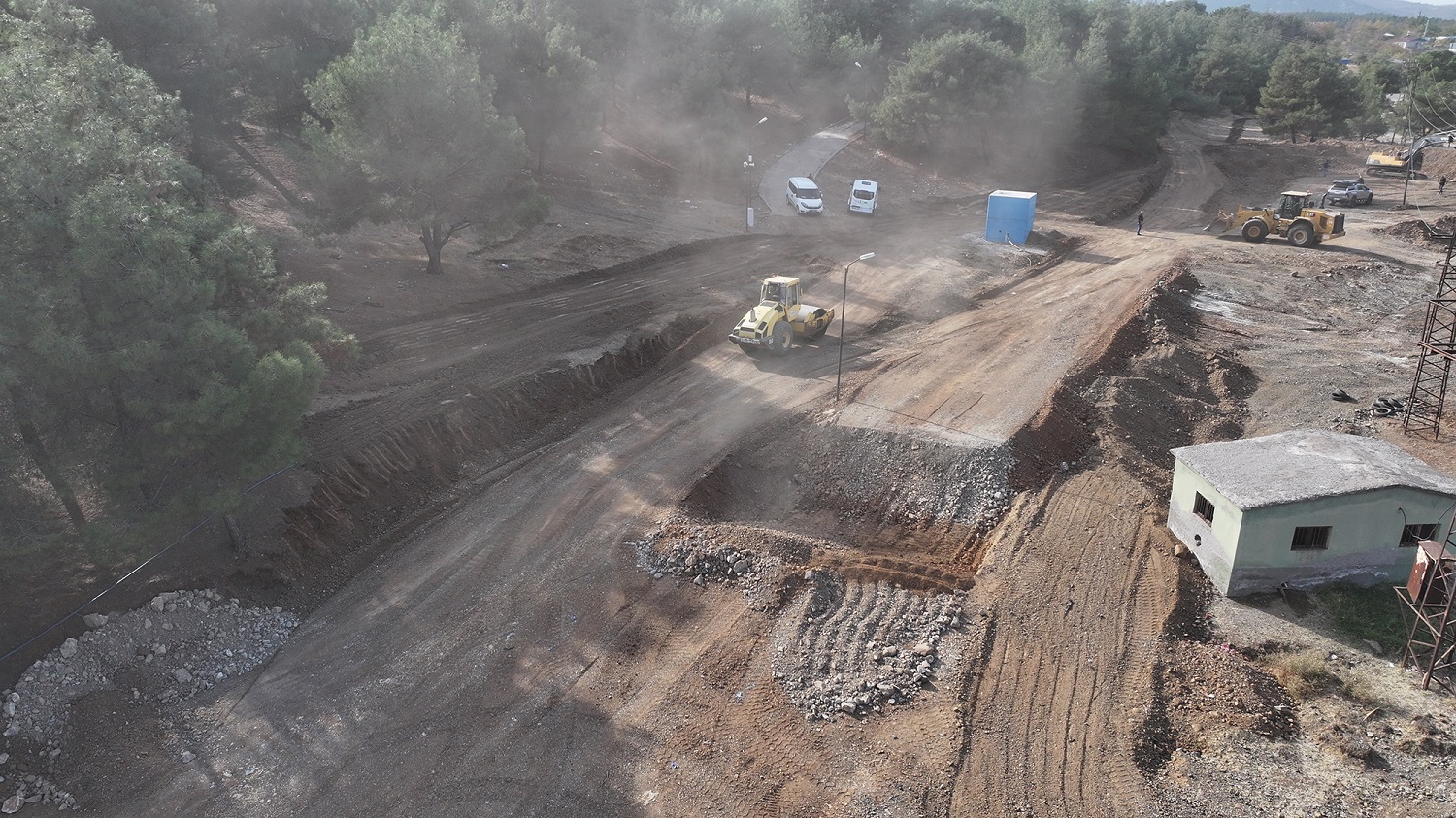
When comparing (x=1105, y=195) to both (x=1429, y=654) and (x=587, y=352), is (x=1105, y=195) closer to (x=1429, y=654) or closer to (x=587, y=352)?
(x=587, y=352)

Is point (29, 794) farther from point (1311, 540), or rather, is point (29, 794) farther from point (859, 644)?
point (1311, 540)

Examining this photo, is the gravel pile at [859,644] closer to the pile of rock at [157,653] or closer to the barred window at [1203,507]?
the barred window at [1203,507]

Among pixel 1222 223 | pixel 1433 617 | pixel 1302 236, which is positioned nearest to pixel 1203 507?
pixel 1433 617

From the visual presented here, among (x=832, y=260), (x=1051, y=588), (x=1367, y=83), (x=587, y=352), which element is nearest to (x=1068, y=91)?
(x=832, y=260)

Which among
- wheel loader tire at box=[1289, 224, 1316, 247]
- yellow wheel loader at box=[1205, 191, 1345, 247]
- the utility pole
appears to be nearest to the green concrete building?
wheel loader tire at box=[1289, 224, 1316, 247]

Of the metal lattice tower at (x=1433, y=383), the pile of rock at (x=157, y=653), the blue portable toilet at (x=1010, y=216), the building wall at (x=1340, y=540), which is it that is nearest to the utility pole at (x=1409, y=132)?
the blue portable toilet at (x=1010, y=216)

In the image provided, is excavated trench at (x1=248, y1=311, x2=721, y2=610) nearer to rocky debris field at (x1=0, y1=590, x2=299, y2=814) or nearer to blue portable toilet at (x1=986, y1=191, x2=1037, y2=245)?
rocky debris field at (x1=0, y1=590, x2=299, y2=814)
